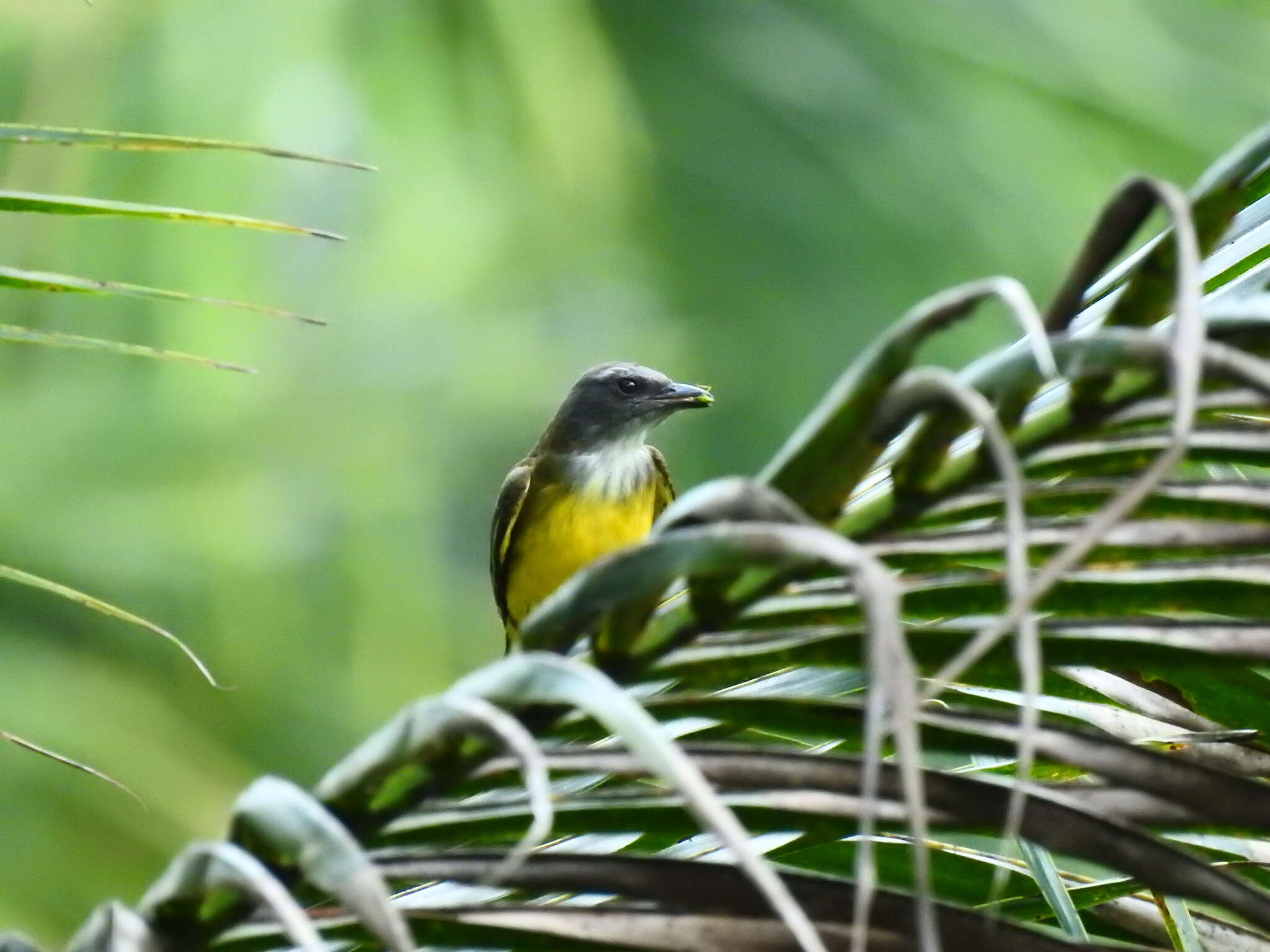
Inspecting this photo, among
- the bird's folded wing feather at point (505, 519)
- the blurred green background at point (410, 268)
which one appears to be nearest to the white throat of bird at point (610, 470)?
the bird's folded wing feather at point (505, 519)

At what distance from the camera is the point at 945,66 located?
7012 millimetres

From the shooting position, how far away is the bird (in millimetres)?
3166

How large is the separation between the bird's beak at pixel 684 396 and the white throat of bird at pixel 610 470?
0.09m

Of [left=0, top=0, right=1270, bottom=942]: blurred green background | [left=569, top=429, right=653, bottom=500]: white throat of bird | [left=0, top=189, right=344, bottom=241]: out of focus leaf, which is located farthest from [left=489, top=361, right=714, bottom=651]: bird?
[left=0, top=189, right=344, bottom=241]: out of focus leaf

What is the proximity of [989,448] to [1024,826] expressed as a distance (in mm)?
142

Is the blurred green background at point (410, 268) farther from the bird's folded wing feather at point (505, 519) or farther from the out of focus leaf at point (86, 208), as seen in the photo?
the out of focus leaf at point (86, 208)

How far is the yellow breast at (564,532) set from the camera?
3.15 meters

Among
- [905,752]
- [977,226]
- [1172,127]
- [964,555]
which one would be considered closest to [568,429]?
[964,555]

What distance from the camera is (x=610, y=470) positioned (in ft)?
10.5

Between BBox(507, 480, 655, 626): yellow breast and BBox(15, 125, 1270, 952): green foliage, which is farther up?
BBox(15, 125, 1270, 952): green foliage

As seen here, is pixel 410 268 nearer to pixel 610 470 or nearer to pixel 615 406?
pixel 615 406

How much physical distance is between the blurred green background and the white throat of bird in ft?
5.94

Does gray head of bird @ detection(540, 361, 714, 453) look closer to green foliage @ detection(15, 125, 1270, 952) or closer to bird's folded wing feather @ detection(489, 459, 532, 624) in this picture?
bird's folded wing feather @ detection(489, 459, 532, 624)

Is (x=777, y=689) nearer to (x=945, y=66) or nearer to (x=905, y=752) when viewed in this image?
(x=905, y=752)
